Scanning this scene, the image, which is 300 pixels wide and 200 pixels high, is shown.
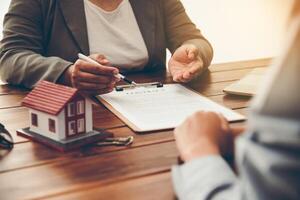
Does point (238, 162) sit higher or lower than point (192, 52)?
higher

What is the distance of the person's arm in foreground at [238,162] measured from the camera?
1.39 feet

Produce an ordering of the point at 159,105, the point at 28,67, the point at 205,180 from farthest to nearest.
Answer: the point at 28,67, the point at 159,105, the point at 205,180

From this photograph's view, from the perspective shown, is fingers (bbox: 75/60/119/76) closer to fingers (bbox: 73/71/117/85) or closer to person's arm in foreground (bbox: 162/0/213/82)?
fingers (bbox: 73/71/117/85)

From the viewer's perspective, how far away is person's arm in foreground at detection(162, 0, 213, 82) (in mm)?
1360

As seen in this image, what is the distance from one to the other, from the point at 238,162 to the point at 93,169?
363 mm

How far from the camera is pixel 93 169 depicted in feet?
2.57

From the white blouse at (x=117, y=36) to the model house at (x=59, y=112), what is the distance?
62 centimetres

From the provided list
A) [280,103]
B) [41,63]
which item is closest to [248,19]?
[41,63]

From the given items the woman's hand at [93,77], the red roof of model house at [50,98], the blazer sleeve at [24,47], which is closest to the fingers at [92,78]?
the woman's hand at [93,77]

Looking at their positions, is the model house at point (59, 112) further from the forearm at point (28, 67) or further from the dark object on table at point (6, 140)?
the forearm at point (28, 67)

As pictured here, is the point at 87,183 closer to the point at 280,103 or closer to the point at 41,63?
the point at 280,103

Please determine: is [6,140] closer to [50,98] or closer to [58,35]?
[50,98]

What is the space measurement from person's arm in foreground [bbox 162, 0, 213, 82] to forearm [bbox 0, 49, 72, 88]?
12.9 inches

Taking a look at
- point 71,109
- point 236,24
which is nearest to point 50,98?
point 71,109
